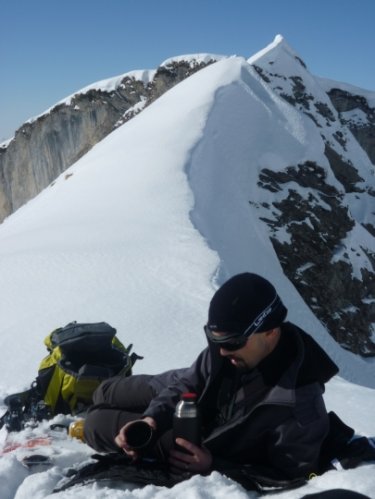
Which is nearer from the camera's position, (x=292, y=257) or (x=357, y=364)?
(x=357, y=364)

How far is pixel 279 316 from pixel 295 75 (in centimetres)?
2668

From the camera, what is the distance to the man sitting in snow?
2.43 meters

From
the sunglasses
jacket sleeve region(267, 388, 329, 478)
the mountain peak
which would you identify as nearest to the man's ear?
the sunglasses

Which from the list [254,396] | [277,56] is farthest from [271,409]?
[277,56]

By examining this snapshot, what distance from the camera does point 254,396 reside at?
2512 mm

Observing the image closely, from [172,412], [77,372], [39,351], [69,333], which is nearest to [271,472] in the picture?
[172,412]

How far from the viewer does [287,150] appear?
1966cm

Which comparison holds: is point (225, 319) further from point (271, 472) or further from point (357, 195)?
point (357, 195)

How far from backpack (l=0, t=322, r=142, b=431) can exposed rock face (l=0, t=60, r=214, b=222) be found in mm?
30259

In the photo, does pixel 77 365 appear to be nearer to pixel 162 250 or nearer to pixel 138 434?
pixel 138 434

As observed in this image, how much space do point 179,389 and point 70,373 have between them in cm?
114

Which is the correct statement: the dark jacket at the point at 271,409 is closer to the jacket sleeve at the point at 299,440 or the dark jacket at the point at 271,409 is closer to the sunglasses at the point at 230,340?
the jacket sleeve at the point at 299,440

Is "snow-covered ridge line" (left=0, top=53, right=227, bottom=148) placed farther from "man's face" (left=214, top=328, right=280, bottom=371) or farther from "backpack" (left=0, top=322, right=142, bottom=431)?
"man's face" (left=214, top=328, right=280, bottom=371)

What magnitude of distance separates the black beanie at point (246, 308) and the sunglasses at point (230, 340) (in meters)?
0.02
